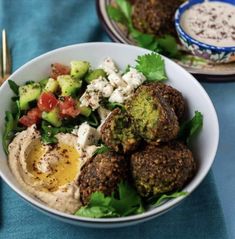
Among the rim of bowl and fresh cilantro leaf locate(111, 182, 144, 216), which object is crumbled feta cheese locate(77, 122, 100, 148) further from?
the rim of bowl

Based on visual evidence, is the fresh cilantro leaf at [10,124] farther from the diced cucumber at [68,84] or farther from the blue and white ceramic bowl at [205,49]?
the blue and white ceramic bowl at [205,49]

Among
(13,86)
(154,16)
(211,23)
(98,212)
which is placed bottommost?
(211,23)

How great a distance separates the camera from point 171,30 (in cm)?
347

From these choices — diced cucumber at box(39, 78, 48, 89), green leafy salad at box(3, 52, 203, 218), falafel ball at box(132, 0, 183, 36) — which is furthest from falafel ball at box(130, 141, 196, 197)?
falafel ball at box(132, 0, 183, 36)

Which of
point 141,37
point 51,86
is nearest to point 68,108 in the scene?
point 51,86

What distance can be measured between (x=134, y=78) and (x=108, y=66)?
222 mm

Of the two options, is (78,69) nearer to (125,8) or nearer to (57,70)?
(57,70)

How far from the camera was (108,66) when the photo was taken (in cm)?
289

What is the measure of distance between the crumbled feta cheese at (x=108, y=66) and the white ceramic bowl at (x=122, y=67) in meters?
0.04

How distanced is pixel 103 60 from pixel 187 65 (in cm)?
66

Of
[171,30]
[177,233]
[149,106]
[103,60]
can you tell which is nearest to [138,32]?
[171,30]

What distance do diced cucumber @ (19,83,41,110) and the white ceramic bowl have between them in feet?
0.20

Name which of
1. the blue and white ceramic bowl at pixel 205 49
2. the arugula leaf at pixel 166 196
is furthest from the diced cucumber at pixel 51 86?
the blue and white ceramic bowl at pixel 205 49

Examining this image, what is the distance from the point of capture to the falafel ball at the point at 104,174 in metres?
2.21
